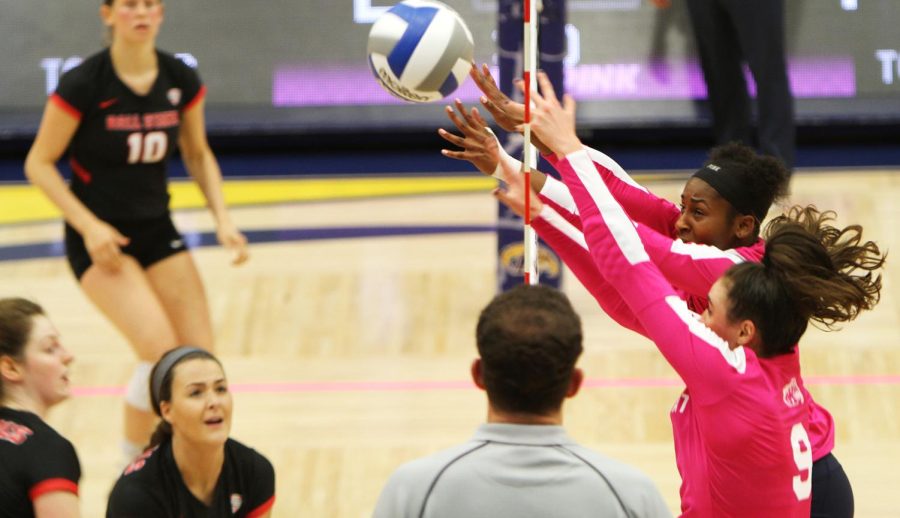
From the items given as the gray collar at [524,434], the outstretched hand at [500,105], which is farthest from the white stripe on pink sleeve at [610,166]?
the gray collar at [524,434]

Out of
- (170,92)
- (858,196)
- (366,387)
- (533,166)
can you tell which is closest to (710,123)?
(858,196)

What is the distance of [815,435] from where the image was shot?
3732 mm

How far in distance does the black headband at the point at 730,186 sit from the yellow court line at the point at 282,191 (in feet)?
18.9

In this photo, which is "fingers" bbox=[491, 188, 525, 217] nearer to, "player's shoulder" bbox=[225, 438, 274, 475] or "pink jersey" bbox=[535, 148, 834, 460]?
"pink jersey" bbox=[535, 148, 834, 460]

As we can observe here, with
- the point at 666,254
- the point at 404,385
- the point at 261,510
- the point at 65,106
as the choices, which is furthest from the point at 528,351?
the point at 404,385

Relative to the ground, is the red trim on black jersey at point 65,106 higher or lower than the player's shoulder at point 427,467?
lower

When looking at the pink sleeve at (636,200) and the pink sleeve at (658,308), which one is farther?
the pink sleeve at (636,200)

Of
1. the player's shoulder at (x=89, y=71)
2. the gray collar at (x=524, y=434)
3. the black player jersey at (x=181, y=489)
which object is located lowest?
the black player jersey at (x=181, y=489)

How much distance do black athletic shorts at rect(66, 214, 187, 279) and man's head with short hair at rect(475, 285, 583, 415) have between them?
3.33m

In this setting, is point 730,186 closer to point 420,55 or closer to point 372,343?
point 420,55

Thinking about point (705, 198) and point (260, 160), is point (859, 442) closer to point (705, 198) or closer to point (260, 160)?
point (705, 198)

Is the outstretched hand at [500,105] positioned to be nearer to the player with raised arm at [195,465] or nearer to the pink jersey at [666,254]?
the pink jersey at [666,254]

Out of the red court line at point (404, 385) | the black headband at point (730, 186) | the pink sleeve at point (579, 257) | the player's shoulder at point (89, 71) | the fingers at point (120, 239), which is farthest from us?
the red court line at point (404, 385)

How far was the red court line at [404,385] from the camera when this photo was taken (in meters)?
6.80
